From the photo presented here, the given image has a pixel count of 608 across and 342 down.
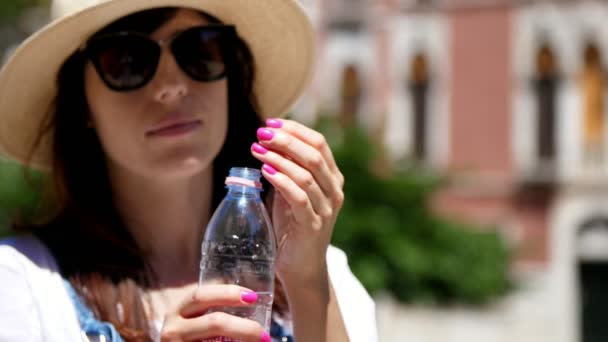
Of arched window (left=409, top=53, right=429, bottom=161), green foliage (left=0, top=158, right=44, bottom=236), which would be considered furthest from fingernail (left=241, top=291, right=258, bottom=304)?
arched window (left=409, top=53, right=429, bottom=161)

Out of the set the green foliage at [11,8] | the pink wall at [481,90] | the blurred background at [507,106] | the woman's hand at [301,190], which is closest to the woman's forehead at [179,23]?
the woman's hand at [301,190]

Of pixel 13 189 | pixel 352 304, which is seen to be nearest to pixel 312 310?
pixel 352 304

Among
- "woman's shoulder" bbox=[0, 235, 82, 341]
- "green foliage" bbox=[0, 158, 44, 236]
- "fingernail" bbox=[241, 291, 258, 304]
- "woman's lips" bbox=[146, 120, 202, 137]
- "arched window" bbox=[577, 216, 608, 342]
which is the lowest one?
"arched window" bbox=[577, 216, 608, 342]

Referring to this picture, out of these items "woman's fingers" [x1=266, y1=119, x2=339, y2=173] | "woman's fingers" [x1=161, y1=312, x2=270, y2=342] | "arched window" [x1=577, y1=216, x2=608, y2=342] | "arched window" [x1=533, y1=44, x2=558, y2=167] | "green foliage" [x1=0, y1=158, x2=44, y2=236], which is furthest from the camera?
"arched window" [x1=533, y1=44, x2=558, y2=167]

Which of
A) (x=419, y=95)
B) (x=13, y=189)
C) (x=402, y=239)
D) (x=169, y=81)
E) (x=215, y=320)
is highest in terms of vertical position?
(x=169, y=81)

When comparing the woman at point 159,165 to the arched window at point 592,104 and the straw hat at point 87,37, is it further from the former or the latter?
the arched window at point 592,104

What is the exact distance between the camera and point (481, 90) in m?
14.7

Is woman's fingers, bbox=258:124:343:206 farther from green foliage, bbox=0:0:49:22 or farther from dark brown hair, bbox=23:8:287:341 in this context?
green foliage, bbox=0:0:49:22

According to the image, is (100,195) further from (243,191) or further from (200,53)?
(243,191)

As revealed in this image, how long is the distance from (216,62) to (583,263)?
14142 mm

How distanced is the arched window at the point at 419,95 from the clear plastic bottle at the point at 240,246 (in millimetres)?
14228

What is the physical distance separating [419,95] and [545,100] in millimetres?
2155

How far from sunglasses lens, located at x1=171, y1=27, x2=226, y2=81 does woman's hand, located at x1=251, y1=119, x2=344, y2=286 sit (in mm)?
232

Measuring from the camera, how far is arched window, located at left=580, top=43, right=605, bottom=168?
1393cm
